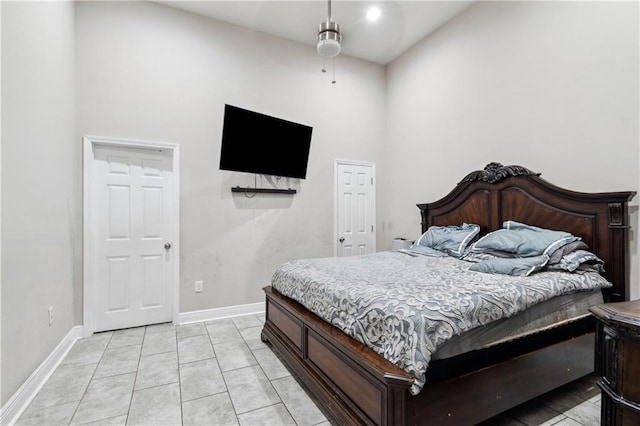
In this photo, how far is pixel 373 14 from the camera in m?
3.80

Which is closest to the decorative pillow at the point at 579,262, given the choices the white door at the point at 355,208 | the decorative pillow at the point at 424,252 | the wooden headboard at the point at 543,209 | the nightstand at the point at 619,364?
the wooden headboard at the point at 543,209

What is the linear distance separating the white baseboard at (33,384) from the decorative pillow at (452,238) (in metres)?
3.56

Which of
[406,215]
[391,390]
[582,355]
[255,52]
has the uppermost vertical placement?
[255,52]

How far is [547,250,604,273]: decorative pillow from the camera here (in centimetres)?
233

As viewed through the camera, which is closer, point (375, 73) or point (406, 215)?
point (406, 215)

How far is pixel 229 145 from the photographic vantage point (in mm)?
3561

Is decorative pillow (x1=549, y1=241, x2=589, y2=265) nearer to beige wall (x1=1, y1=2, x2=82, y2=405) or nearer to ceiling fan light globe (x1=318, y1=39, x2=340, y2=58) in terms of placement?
ceiling fan light globe (x1=318, y1=39, x2=340, y2=58)

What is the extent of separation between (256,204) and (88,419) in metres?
2.63

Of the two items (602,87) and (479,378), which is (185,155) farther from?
(602,87)

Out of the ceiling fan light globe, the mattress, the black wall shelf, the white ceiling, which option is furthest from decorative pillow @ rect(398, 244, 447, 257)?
the white ceiling

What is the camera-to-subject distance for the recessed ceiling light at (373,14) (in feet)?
12.2

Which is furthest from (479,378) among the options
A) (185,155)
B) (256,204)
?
(185,155)

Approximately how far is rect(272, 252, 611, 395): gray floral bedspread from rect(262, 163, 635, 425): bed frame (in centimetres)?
9

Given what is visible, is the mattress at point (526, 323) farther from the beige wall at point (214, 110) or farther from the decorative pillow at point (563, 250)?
the beige wall at point (214, 110)
